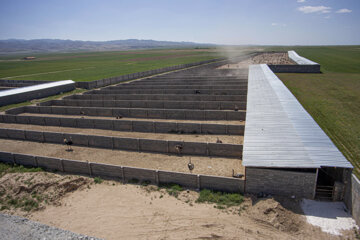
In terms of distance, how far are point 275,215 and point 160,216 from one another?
191 inches

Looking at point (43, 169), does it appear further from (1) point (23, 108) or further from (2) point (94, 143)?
(1) point (23, 108)

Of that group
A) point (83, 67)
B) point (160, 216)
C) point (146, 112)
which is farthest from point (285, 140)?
point (83, 67)

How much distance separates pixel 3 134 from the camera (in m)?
20.2

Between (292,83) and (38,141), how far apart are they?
117 feet

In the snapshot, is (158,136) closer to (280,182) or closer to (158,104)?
(158,104)

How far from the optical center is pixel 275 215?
957 cm

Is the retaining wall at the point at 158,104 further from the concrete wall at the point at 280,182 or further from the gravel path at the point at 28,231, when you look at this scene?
the gravel path at the point at 28,231

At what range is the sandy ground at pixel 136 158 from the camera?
1383 centimetres

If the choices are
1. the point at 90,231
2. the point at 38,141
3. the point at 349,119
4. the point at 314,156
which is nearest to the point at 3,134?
the point at 38,141

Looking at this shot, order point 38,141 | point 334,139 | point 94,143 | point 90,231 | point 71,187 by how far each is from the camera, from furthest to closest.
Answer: point 38,141
point 94,143
point 334,139
point 71,187
point 90,231

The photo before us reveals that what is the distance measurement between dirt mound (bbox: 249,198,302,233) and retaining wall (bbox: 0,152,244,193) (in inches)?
55.6

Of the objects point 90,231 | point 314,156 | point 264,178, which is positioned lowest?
point 90,231

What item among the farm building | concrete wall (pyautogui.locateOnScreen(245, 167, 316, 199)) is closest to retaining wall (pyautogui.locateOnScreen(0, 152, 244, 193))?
concrete wall (pyautogui.locateOnScreen(245, 167, 316, 199))

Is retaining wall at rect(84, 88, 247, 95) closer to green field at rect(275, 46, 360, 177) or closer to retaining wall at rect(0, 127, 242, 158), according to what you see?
green field at rect(275, 46, 360, 177)
